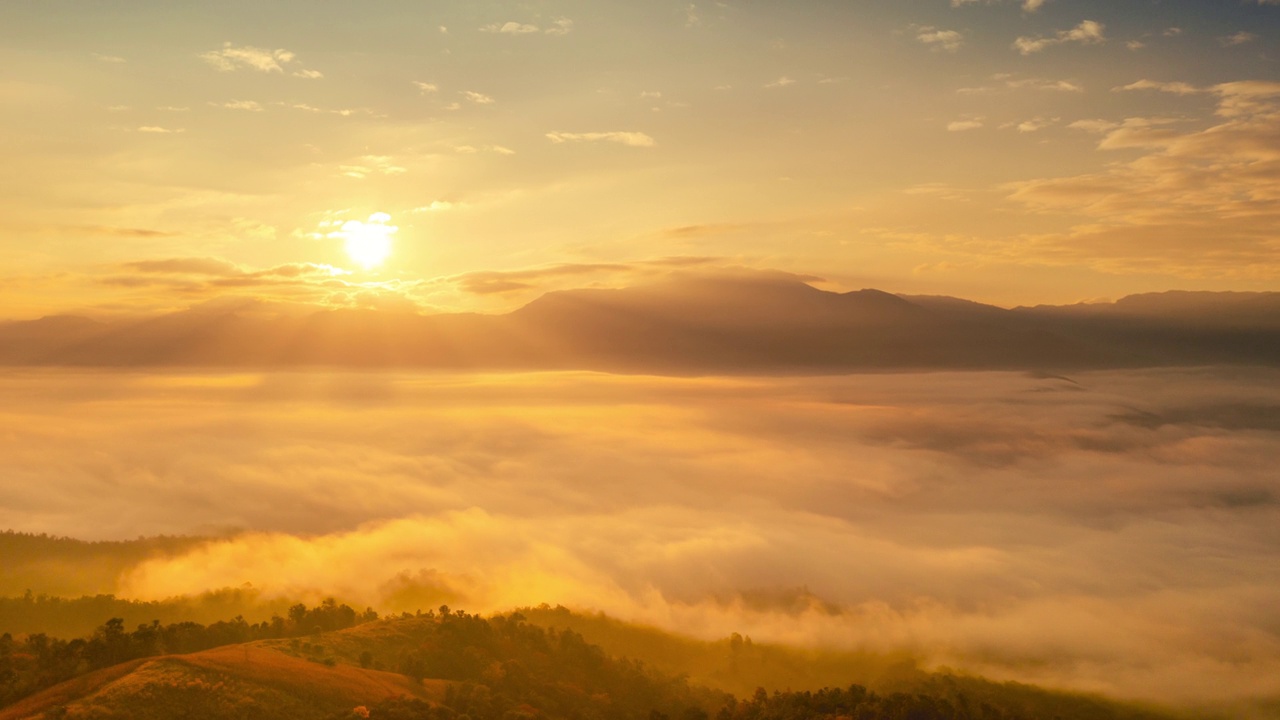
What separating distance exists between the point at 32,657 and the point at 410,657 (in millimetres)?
38992

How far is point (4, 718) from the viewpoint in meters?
71.8

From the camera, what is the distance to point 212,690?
75875 mm

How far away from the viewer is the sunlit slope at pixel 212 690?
237ft

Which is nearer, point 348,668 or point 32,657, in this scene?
point 32,657

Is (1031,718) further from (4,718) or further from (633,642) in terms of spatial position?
(4,718)

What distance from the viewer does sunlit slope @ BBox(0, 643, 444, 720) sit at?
237ft

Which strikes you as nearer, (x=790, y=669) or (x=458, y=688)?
(x=458, y=688)

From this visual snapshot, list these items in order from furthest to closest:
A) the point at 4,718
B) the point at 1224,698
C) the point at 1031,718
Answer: the point at 1224,698 → the point at 1031,718 → the point at 4,718

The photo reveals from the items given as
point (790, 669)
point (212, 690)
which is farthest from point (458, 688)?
point (790, 669)

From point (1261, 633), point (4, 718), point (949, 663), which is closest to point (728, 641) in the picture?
point (949, 663)

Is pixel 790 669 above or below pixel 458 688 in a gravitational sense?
below

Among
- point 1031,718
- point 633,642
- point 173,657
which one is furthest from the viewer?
point 633,642

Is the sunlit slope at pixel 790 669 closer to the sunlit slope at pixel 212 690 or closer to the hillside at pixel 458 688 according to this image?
the hillside at pixel 458 688

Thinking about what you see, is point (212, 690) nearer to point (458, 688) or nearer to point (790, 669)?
point (458, 688)
